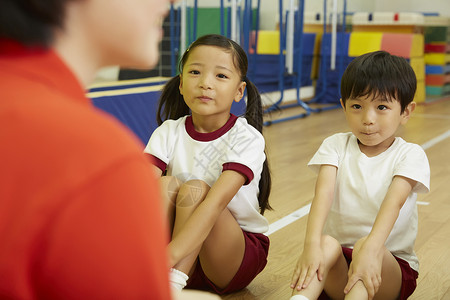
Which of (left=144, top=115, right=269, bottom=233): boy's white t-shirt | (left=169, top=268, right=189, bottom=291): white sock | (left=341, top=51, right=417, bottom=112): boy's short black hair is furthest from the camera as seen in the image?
(left=144, top=115, right=269, bottom=233): boy's white t-shirt

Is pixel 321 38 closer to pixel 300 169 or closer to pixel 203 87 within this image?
pixel 300 169

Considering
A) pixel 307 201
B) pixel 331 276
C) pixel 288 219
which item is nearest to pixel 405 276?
pixel 331 276

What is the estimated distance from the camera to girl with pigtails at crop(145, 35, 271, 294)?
62.3 inches

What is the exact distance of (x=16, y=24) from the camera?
1.46ft

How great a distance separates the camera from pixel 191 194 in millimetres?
1567

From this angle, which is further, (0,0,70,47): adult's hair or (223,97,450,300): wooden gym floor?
(223,97,450,300): wooden gym floor

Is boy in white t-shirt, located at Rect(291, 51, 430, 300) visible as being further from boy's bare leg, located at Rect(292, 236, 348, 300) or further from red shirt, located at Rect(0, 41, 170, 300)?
red shirt, located at Rect(0, 41, 170, 300)

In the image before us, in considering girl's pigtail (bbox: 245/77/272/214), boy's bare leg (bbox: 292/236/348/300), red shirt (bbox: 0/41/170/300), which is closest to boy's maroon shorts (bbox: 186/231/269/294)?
girl's pigtail (bbox: 245/77/272/214)

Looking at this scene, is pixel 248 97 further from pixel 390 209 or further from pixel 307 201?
pixel 307 201

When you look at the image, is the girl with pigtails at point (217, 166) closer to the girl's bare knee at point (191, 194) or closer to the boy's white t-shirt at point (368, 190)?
the girl's bare knee at point (191, 194)

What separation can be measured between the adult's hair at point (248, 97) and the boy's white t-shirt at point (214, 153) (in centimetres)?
6

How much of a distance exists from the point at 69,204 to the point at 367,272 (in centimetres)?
112

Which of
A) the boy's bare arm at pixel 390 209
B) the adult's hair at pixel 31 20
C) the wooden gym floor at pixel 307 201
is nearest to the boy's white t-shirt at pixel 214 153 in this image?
the wooden gym floor at pixel 307 201

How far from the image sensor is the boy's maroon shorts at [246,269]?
1.69 metres
